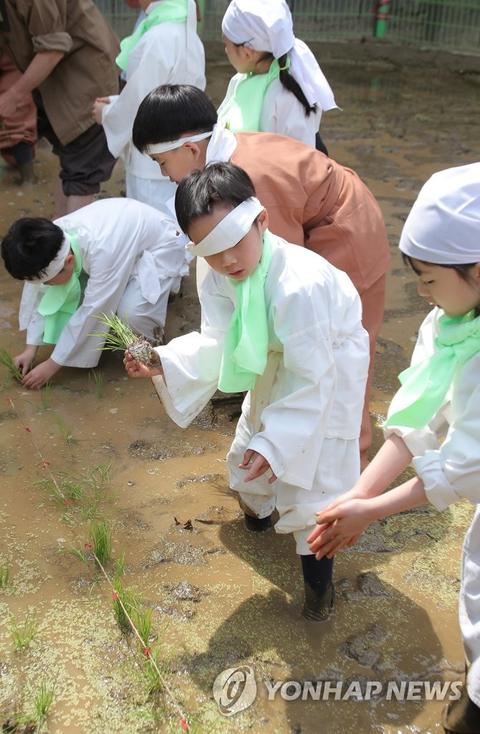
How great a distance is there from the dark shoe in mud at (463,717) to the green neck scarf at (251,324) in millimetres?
960

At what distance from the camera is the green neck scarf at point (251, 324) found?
7.25 feet

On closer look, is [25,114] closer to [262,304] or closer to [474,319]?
[262,304]

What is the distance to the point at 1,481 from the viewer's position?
2994 millimetres

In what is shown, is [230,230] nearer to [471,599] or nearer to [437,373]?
[437,373]

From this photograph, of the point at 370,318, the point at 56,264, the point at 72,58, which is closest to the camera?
the point at 370,318

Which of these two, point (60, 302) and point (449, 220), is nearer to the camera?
point (449, 220)

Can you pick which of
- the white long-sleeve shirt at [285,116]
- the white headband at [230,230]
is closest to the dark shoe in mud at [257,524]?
the white headband at [230,230]

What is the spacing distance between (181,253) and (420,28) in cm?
712

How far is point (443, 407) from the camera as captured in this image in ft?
6.42

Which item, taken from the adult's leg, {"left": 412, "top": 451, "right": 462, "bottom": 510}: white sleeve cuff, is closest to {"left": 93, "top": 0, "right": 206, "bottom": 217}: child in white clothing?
the adult's leg

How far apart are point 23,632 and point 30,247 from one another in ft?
5.28

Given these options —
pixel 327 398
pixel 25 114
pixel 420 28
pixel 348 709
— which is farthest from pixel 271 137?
pixel 420 28

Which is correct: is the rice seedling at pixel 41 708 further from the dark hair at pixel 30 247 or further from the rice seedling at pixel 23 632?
the dark hair at pixel 30 247

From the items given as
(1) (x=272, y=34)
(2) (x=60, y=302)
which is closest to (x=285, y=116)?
(1) (x=272, y=34)
